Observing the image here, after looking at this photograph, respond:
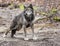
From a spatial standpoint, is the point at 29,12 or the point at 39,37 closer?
the point at 29,12

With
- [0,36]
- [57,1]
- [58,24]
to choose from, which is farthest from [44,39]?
[57,1]

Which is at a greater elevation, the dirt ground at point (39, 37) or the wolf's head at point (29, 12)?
the wolf's head at point (29, 12)

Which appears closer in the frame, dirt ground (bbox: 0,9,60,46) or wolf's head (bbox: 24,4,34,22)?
wolf's head (bbox: 24,4,34,22)

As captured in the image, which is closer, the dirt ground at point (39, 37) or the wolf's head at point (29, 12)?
the wolf's head at point (29, 12)

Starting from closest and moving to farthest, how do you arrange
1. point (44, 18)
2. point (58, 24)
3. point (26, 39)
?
point (26, 39) < point (58, 24) < point (44, 18)

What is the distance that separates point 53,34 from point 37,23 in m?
2.58

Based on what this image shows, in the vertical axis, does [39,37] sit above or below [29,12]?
below

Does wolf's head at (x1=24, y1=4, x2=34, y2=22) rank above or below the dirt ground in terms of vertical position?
above

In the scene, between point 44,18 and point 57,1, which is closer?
point 44,18

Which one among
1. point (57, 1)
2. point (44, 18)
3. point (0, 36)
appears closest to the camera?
point (0, 36)

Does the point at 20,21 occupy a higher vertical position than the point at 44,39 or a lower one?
higher

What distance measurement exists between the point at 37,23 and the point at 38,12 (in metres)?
2.60

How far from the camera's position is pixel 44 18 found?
533 inches

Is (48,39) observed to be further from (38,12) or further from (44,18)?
(38,12)
